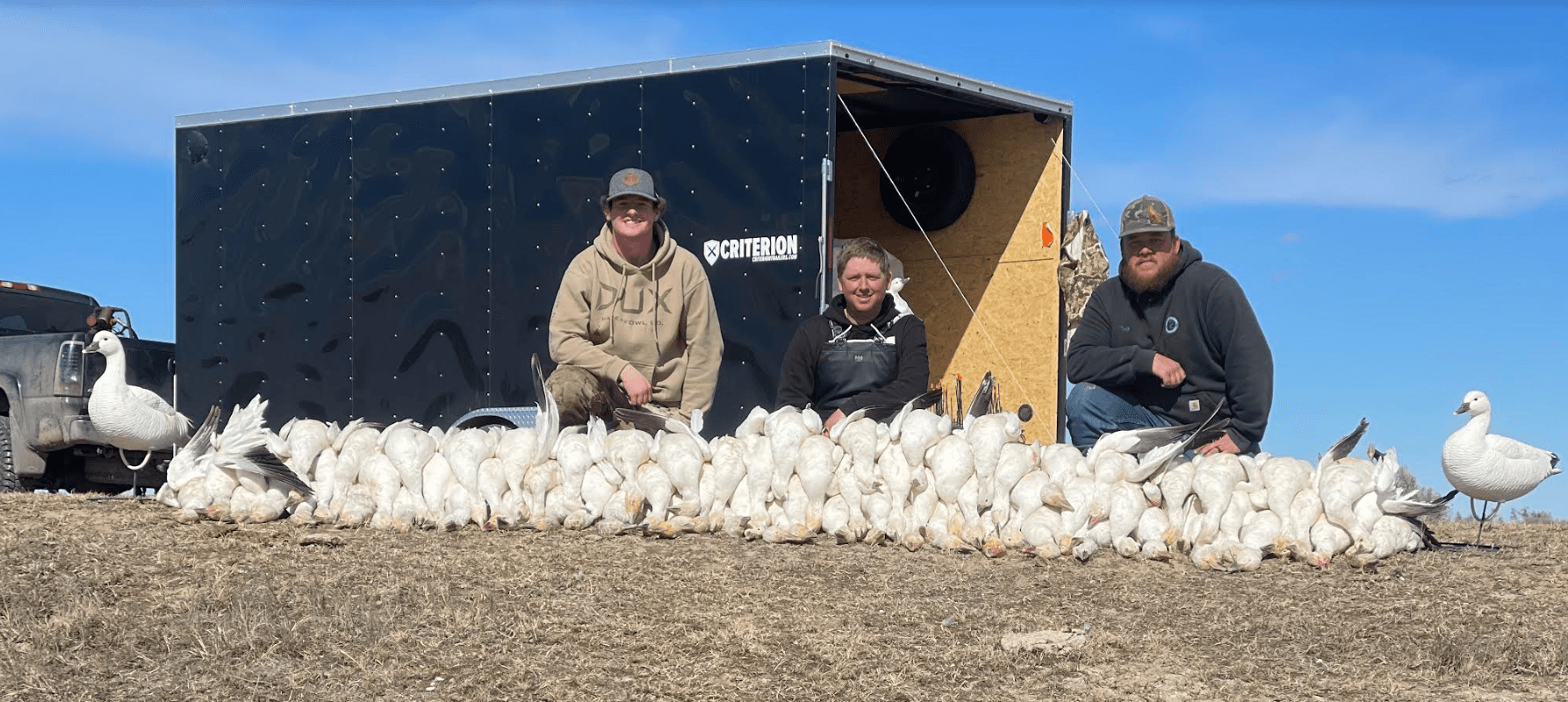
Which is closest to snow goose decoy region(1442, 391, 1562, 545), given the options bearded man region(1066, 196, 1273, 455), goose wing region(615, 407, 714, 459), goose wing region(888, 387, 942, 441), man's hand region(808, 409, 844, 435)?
bearded man region(1066, 196, 1273, 455)

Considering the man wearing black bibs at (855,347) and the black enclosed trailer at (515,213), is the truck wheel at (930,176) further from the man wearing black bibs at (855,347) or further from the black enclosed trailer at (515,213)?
the man wearing black bibs at (855,347)

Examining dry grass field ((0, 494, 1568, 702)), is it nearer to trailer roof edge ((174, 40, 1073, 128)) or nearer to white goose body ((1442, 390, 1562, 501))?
white goose body ((1442, 390, 1562, 501))

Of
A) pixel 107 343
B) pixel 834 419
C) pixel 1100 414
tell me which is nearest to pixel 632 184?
pixel 834 419

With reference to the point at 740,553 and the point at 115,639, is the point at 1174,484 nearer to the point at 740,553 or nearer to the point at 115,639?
the point at 740,553

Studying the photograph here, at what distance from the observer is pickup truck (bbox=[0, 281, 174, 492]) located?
12.2 meters

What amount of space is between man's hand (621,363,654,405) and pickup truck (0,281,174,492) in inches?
208

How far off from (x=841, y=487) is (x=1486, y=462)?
2.93 metres

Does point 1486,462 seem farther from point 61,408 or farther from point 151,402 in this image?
point 61,408

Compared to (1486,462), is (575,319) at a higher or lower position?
higher

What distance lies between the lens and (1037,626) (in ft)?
16.8

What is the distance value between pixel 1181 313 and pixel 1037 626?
2.90 metres

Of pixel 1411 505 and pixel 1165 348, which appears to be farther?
pixel 1165 348

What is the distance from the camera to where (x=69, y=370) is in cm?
1227

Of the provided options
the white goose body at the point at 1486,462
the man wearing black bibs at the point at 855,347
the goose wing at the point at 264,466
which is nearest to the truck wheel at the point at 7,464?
the goose wing at the point at 264,466
